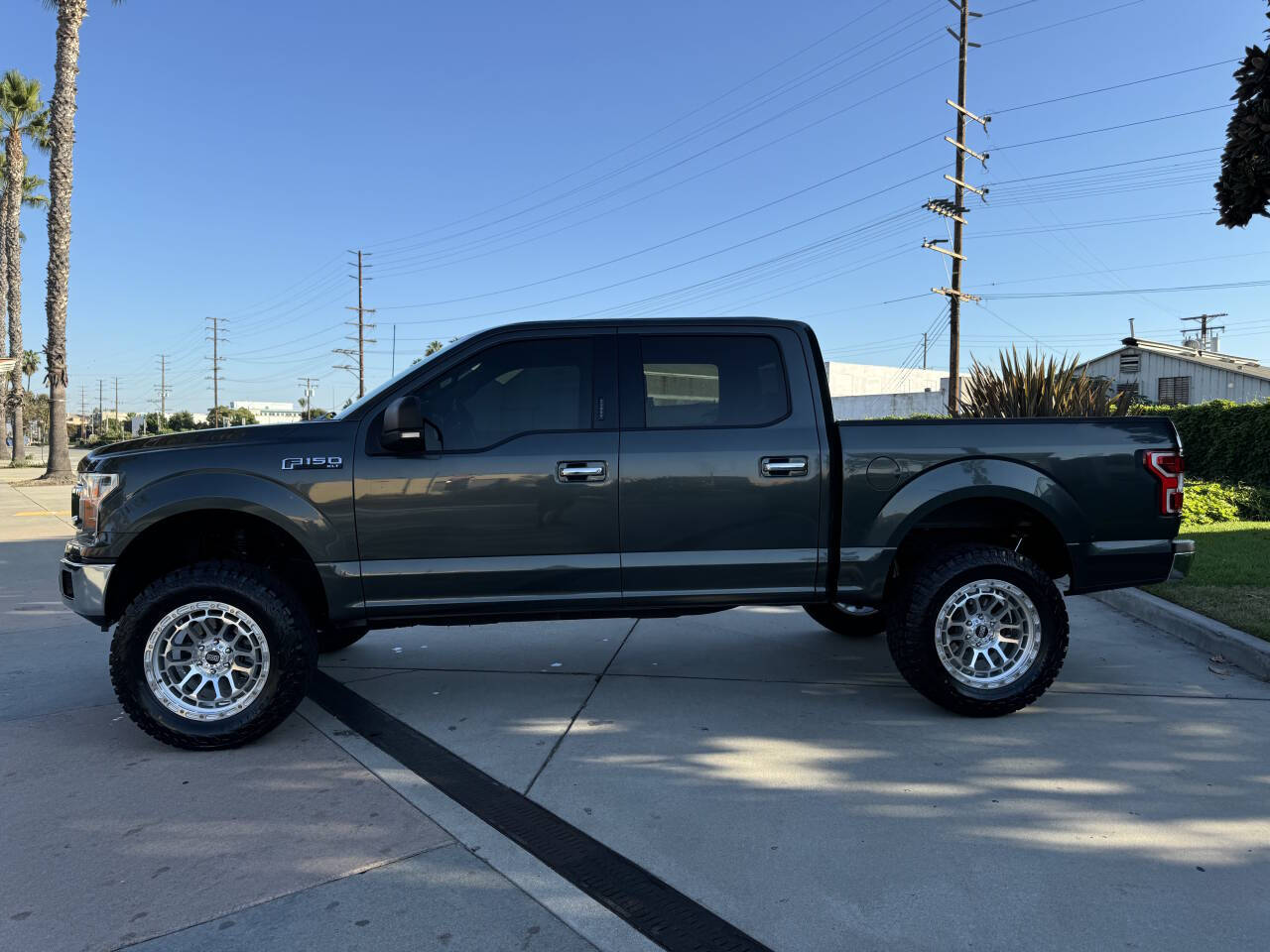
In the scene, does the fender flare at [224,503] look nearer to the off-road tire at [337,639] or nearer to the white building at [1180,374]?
the off-road tire at [337,639]

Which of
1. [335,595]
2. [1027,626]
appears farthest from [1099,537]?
[335,595]

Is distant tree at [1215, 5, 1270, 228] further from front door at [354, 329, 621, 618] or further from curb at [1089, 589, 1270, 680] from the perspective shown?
front door at [354, 329, 621, 618]

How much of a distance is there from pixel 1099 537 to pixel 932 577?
967mm

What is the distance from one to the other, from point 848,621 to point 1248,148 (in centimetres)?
468

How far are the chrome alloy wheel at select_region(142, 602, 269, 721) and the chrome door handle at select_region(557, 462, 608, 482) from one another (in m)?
1.65

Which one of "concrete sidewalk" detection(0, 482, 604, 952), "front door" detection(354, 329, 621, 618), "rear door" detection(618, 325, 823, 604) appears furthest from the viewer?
"rear door" detection(618, 325, 823, 604)

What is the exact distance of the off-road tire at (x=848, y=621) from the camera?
621 centimetres

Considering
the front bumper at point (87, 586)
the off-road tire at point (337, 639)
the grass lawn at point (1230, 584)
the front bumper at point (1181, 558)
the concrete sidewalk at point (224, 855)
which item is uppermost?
the front bumper at point (1181, 558)

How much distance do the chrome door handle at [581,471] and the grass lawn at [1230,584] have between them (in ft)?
14.5

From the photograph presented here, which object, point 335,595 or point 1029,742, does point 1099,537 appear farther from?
point 335,595

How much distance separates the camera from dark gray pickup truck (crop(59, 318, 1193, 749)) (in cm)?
420

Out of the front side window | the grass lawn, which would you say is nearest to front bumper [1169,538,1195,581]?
the grass lawn

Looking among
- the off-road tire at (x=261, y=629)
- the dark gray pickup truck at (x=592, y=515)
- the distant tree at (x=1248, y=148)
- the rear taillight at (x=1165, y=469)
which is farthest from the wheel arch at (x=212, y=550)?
the distant tree at (x=1248, y=148)

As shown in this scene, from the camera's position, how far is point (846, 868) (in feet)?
9.92
